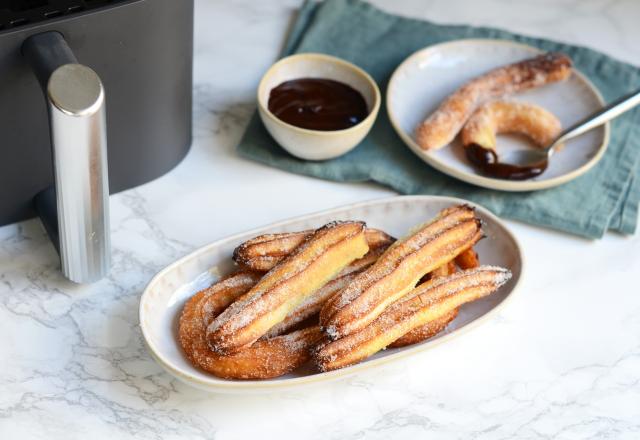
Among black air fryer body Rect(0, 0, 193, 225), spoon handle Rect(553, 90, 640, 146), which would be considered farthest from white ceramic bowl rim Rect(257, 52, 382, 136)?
spoon handle Rect(553, 90, 640, 146)

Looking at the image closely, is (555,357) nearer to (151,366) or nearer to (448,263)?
(448,263)

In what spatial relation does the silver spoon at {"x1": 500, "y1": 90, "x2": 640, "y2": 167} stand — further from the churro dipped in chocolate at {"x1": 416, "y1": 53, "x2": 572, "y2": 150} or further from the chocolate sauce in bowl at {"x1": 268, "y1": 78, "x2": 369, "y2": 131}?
the chocolate sauce in bowl at {"x1": 268, "y1": 78, "x2": 369, "y2": 131}

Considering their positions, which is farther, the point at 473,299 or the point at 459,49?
the point at 459,49

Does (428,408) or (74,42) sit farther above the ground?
(74,42)

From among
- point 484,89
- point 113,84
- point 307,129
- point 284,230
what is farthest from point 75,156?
point 484,89

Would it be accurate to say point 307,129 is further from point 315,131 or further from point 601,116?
point 601,116

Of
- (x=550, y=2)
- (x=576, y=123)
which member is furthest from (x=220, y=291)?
(x=550, y=2)

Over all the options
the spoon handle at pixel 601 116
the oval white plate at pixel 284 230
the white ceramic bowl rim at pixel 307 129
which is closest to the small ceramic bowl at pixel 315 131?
the white ceramic bowl rim at pixel 307 129
